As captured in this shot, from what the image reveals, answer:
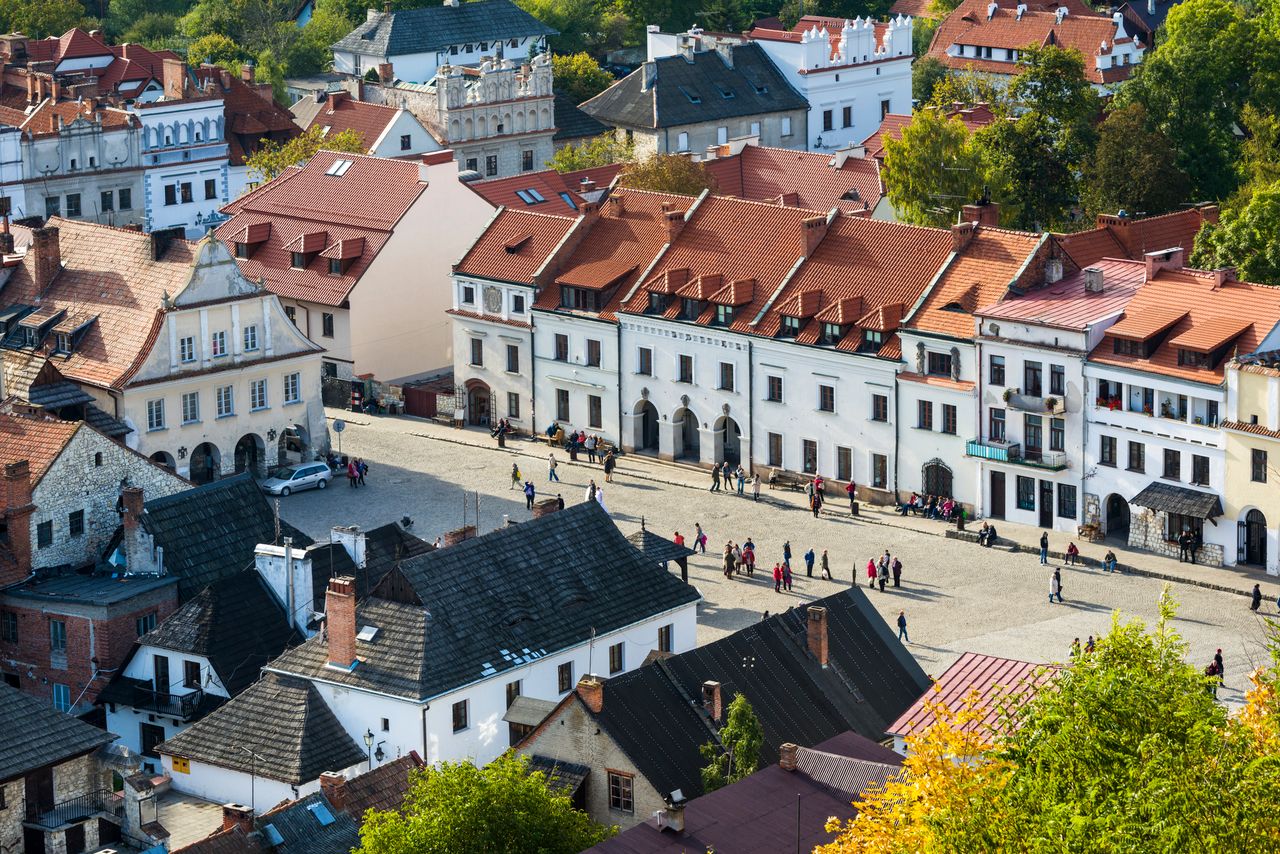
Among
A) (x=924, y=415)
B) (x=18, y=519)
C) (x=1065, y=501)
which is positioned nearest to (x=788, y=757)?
(x=18, y=519)

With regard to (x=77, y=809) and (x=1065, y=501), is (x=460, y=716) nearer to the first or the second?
(x=77, y=809)

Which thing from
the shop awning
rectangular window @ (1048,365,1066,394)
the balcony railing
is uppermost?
rectangular window @ (1048,365,1066,394)

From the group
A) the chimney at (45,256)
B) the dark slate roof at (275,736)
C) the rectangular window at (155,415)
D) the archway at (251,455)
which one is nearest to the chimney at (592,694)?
the dark slate roof at (275,736)

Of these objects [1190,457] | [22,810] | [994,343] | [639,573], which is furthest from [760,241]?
[22,810]

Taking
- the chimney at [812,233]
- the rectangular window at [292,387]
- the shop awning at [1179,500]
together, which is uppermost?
the chimney at [812,233]

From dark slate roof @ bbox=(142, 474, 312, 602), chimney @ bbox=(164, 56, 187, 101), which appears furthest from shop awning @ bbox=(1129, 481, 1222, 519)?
chimney @ bbox=(164, 56, 187, 101)

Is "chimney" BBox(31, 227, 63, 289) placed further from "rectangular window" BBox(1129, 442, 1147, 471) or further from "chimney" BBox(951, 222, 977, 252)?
"rectangular window" BBox(1129, 442, 1147, 471)

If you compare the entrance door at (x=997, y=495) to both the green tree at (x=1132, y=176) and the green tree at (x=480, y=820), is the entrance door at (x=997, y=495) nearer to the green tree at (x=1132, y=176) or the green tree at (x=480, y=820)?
the green tree at (x=1132, y=176)
